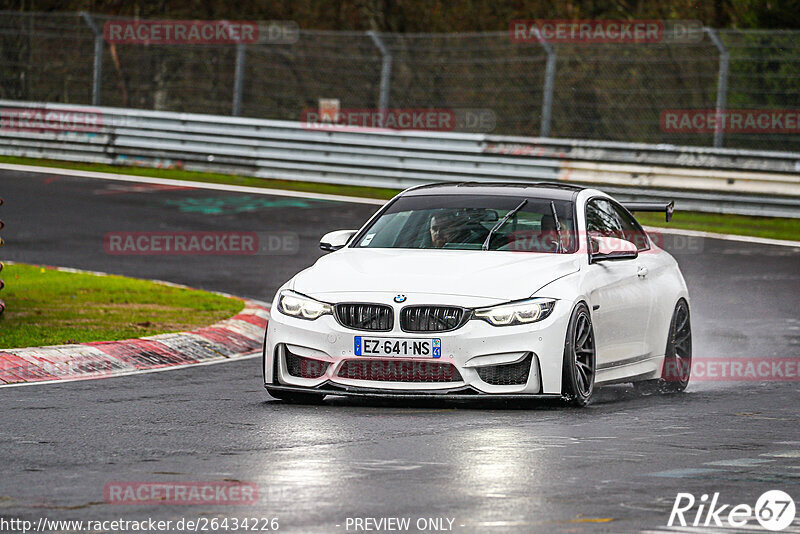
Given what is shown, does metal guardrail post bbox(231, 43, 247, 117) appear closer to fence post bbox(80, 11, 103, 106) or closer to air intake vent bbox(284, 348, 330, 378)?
fence post bbox(80, 11, 103, 106)

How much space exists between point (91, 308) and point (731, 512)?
9045mm

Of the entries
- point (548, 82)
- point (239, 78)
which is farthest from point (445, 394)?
point (239, 78)

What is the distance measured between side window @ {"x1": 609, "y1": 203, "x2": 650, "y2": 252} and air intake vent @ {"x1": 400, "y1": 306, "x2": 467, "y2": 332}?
251 centimetres

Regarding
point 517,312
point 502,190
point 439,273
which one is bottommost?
point 517,312

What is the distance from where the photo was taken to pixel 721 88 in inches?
909

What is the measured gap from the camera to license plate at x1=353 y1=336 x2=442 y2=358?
9164 millimetres

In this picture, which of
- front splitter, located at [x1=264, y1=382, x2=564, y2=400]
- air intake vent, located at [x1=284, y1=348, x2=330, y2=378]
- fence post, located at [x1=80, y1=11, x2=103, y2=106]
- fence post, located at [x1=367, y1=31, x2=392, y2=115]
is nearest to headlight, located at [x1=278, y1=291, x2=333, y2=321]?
air intake vent, located at [x1=284, y1=348, x2=330, y2=378]

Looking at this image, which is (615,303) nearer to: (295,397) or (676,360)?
(676,360)

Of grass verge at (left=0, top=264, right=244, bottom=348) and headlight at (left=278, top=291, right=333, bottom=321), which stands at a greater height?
headlight at (left=278, top=291, right=333, bottom=321)

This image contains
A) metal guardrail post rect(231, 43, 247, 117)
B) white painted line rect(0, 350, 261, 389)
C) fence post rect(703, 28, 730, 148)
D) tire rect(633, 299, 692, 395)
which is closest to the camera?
white painted line rect(0, 350, 261, 389)

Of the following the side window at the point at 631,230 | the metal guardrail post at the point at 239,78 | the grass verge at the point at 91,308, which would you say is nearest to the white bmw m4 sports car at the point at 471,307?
the side window at the point at 631,230

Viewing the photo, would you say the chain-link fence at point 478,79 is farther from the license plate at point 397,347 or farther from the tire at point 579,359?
the license plate at point 397,347

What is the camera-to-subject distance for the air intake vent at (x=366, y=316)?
9.27m

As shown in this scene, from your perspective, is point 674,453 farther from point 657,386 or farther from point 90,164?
point 90,164
